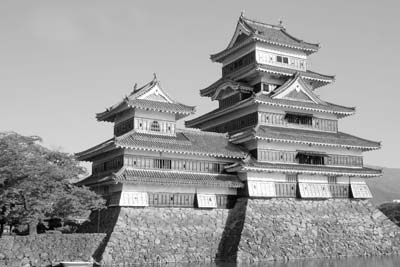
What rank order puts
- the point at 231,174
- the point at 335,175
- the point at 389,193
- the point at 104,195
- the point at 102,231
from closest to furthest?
1. the point at 102,231
2. the point at 104,195
3. the point at 231,174
4. the point at 335,175
5. the point at 389,193

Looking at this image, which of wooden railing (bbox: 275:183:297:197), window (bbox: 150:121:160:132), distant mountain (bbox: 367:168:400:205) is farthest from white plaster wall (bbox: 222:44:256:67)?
distant mountain (bbox: 367:168:400:205)

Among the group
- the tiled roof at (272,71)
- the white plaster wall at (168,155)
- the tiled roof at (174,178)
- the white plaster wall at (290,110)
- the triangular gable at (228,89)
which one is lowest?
the tiled roof at (174,178)

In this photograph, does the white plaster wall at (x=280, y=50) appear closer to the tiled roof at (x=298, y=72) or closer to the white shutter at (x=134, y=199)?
the tiled roof at (x=298, y=72)

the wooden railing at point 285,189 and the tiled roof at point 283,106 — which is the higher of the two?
the tiled roof at point 283,106

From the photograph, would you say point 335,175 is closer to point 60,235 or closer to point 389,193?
point 60,235

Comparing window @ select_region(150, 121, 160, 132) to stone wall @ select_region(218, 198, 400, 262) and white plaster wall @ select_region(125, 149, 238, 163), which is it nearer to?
white plaster wall @ select_region(125, 149, 238, 163)

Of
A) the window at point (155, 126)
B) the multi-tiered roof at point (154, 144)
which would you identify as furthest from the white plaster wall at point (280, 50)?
the window at point (155, 126)

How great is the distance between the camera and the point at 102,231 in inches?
1420

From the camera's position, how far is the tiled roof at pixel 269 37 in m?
48.6

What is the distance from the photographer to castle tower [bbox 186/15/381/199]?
41.8 m

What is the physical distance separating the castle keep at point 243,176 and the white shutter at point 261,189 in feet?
0.27

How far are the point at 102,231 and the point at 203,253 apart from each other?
24.5 ft

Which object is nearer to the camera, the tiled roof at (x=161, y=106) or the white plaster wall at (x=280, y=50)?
the tiled roof at (x=161, y=106)

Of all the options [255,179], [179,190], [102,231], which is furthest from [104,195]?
[255,179]
